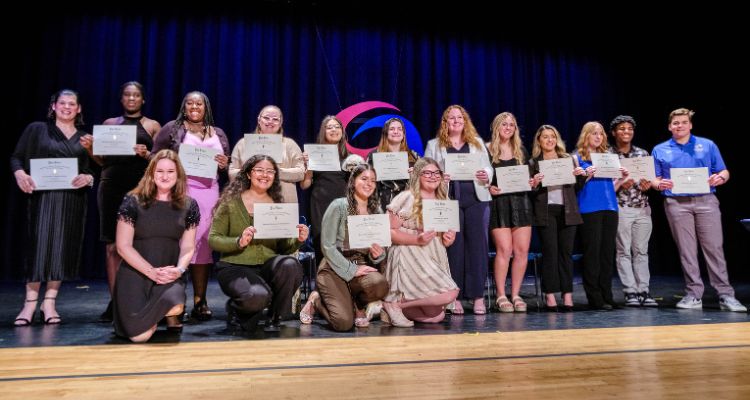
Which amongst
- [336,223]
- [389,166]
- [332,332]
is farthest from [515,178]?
[332,332]

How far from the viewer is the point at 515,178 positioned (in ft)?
13.0

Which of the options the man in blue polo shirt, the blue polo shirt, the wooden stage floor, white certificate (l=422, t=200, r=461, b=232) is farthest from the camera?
the blue polo shirt

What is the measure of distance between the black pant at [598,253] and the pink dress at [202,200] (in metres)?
3.06

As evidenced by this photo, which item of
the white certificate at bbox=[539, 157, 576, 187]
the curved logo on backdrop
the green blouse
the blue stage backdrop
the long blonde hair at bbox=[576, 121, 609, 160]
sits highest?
the blue stage backdrop

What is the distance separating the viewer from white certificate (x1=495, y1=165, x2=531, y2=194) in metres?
3.94

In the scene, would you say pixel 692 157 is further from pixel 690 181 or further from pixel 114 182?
pixel 114 182

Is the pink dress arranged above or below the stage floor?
above

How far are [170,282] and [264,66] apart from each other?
5.31m

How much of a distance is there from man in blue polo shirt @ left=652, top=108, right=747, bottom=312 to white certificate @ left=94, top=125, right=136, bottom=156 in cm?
421

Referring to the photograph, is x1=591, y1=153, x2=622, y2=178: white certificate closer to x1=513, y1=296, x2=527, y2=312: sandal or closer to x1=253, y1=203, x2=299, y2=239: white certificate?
x1=513, y1=296, x2=527, y2=312: sandal

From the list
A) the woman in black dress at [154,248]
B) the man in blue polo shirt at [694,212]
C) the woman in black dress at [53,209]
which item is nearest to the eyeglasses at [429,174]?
the woman in black dress at [154,248]

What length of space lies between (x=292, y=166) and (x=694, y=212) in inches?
136

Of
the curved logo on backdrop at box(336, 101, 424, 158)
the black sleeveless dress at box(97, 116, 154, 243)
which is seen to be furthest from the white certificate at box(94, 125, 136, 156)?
the curved logo on backdrop at box(336, 101, 424, 158)

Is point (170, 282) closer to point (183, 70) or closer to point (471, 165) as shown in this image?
point (471, 165)
